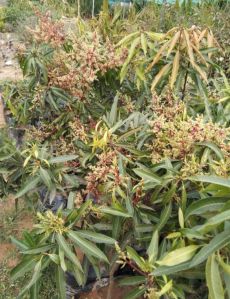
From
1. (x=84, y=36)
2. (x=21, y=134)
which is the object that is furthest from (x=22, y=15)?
(x=84, y=36)

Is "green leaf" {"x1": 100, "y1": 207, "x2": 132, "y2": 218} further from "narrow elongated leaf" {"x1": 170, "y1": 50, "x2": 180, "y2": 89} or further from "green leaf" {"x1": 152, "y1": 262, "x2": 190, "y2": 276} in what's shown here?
"narrow elongated leaf" {"x1": 170, "y1": 50, "x2": 180, "y2": 89}

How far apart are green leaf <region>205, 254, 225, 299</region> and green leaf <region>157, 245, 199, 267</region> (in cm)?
6

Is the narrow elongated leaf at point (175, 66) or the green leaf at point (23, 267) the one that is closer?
the green leaf at point (23, 267)

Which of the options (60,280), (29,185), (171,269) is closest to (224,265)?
(171,269)

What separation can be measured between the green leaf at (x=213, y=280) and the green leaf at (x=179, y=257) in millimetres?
64

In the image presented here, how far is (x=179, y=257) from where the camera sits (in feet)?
3.90

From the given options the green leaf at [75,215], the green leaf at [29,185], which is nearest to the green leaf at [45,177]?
the green leaf at [29,185]

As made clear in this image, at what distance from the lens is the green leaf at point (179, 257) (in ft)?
3.89

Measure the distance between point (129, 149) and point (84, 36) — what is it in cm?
74

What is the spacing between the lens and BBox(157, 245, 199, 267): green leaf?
3.89 feet

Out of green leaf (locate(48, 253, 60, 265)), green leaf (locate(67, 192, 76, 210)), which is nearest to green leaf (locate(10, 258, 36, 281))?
green leaf (locate(48, 253, 60, 265))

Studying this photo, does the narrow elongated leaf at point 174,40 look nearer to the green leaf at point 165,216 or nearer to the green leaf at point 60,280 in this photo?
the green leaf at point 165,216

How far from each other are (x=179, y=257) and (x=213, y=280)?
0.11m

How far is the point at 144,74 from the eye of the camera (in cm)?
209
